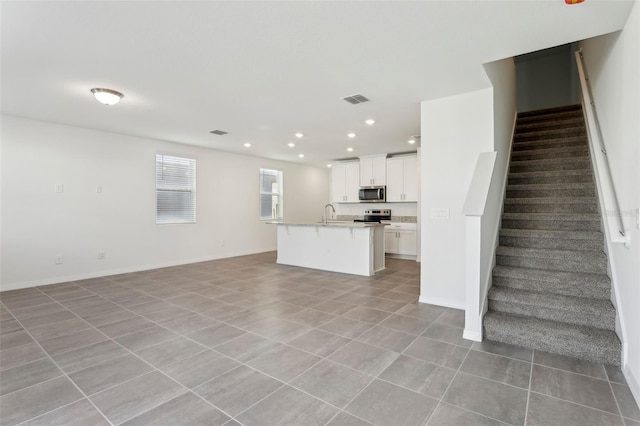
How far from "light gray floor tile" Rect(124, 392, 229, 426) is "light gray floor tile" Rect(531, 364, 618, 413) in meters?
2.07

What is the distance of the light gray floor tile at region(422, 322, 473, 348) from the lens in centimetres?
283

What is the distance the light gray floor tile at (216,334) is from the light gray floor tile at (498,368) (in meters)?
2.03

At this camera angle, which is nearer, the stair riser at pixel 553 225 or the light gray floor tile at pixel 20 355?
the light gray floor tile at pixel 20 355

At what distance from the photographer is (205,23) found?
2289 millimetres

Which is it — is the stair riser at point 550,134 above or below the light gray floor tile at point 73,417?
above

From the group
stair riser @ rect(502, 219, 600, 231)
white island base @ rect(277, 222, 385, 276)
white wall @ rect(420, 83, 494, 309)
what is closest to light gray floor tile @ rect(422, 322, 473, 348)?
white wall @ rect(420, 83, 494, 309)

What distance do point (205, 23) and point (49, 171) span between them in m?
4.40

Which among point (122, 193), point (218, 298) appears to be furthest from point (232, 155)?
point (218, 298)

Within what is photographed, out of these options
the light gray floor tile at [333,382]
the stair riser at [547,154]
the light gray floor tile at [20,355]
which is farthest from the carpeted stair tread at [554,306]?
the light gray floor tile at [20,355]

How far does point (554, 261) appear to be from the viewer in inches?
127

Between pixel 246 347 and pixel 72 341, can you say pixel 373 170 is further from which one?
pixel 72 341

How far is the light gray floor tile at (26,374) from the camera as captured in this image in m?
2.17

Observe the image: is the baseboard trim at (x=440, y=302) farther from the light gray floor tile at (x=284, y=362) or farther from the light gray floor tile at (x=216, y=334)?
the light gray floor tile at (x=216, y=334)

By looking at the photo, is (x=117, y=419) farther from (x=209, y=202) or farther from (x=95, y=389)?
(x=209, y=202)
